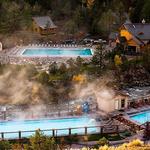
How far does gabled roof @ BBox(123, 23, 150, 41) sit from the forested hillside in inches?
119

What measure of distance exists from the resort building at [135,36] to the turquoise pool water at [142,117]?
28.0 feet

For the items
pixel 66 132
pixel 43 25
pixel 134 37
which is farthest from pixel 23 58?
pixel 66 132

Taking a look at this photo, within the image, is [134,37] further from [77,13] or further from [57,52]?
[77,13]

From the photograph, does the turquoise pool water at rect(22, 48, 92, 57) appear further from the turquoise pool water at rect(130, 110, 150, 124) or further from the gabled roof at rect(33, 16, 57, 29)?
the turquoise pool water at rect(130, 110, 150, 124)

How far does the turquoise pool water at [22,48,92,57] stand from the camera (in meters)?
32.8

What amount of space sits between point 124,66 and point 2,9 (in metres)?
13.4

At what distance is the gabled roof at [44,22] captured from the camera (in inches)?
1452

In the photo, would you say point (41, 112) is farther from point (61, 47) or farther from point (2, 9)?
point (2, 9)

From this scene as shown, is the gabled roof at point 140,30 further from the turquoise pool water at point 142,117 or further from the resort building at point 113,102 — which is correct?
the turquoise pool water at point 142,117

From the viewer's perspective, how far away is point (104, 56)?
97.1ft

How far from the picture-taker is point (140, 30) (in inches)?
1289

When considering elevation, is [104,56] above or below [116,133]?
above

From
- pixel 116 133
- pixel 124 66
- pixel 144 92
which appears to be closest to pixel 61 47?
pixel 124 66

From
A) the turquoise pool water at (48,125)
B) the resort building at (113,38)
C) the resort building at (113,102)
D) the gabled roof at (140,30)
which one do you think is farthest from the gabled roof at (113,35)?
the turquoise pool water at (48,125)
